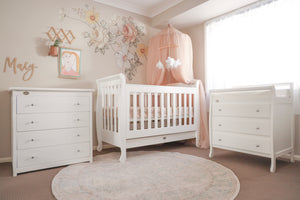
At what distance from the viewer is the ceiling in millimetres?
2924

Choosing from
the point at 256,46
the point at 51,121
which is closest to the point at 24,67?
the point at 51,121

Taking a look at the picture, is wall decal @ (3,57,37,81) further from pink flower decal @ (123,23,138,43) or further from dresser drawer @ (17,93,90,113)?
pink flower decal @ (123,23,138,43)

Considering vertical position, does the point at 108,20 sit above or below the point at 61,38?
above

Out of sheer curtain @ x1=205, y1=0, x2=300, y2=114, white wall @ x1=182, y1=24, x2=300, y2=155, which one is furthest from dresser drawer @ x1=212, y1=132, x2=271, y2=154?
white wall @ x1=182, y1=24, x2=300, y2=155

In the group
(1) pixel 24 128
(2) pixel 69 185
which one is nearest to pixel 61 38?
(1) pixel 24 128

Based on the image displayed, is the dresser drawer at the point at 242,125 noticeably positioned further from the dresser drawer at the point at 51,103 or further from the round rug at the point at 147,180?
the dresser drawer at the point at 51,103

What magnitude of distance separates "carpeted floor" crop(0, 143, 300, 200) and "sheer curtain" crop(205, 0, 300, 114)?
0.87 metres

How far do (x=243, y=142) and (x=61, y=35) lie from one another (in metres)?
2.70

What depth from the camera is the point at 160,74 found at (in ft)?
11.0

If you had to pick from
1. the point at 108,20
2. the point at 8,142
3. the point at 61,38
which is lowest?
the point at 8,142

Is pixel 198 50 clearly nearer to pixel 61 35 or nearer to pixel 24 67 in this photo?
pixel 61 35

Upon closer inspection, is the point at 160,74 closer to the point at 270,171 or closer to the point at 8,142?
the point at 270,171

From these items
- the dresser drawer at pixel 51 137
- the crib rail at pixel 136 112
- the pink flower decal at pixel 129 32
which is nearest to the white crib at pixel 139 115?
the crib rail at pixel 136 112

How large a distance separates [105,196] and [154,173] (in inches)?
23.5
